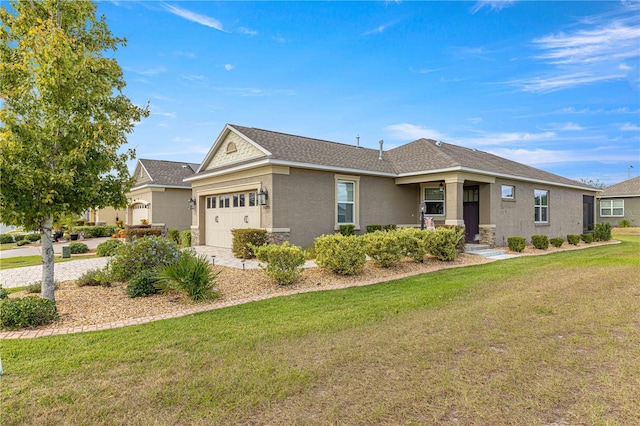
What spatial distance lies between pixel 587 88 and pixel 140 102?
17.5 m

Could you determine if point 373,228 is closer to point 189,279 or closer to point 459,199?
point 459,199

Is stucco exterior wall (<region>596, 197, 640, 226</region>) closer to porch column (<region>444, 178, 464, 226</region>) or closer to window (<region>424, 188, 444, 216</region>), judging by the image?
window (<region>424, 188, 444, 216</region>)

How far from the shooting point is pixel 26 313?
17.1 feet

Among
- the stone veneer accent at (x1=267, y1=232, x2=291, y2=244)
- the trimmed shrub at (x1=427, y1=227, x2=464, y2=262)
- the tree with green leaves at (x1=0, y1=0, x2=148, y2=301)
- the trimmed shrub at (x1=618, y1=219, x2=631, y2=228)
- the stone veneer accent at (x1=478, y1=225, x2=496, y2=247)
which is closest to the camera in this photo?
the tree with green leaves at (x1=0, y1=0, x2=148, y2=301)

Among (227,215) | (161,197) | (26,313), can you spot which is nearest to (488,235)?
(227,215)

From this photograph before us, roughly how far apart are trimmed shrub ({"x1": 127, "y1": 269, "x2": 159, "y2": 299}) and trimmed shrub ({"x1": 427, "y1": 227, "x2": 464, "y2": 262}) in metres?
7.95

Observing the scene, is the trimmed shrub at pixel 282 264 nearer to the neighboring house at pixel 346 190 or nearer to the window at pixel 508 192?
the neighboring house at pixel 346 190

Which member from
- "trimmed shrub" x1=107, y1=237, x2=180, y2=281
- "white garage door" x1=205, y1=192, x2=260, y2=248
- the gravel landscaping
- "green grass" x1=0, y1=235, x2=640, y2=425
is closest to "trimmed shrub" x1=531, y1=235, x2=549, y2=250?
the gravel landscaping

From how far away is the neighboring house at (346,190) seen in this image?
42.4 feet

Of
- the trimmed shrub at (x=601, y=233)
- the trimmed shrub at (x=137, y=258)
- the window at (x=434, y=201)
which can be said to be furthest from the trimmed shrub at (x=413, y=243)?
the trimmed shrub at (x=601, y=233)

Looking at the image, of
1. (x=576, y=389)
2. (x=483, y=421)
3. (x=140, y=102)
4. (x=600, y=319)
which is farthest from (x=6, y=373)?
(x=600, y=319)

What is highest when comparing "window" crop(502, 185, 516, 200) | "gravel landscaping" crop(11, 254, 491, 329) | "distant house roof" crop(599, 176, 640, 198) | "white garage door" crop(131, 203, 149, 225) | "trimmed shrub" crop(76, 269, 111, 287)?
"distant house roof" crop(599, 176, 640, 198)

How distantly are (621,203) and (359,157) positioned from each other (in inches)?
1124

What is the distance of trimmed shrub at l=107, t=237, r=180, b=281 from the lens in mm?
7758
